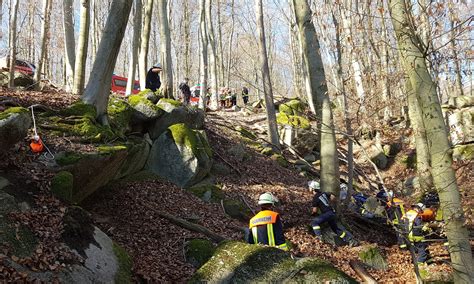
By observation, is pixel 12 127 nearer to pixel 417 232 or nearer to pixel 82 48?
pixel 82 48

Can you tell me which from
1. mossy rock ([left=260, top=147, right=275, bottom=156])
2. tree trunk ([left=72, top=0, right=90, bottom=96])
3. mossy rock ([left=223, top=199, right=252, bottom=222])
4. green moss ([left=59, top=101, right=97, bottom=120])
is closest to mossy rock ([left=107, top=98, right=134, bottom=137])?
green moss ([left=59, top=101, right=97, bottom=120])

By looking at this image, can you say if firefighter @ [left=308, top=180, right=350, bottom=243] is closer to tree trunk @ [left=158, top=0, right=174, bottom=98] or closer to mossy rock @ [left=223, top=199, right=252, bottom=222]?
mossy rock @ [left=223, top=199, right=252, bottom=222]

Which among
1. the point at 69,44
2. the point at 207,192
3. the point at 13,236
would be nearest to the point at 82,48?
the point at 69,44

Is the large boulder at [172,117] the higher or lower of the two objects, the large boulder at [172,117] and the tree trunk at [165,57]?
the lower

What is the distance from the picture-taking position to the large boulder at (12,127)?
16.0 ft

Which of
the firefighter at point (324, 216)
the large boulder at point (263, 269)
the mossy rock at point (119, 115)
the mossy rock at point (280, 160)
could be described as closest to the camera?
the large boulder at point (263, 269)

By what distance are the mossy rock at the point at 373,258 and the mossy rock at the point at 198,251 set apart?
3.64 meters

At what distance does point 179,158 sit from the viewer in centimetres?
1005

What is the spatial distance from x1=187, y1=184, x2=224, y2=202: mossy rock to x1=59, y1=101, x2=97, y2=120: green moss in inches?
124

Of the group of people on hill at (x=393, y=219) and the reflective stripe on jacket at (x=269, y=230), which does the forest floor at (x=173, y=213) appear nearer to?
the group of people on hill at (x=393, y=219)

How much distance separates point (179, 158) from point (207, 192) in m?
1.25

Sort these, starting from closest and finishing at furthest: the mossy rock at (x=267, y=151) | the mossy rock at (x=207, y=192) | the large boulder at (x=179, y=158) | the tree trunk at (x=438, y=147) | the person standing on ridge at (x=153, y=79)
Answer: the tree trunk at (x=438, y=147) → the mossy rock at (x=207, y=192) → the large boulder at (x=179, y=158) → the person standing on ridge at (x=153, y=79) → the mossy rock at (x=267, y=151)

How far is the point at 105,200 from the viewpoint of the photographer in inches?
292

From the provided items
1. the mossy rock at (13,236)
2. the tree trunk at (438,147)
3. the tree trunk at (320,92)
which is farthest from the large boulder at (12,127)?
the tree trunk at (320,92)
